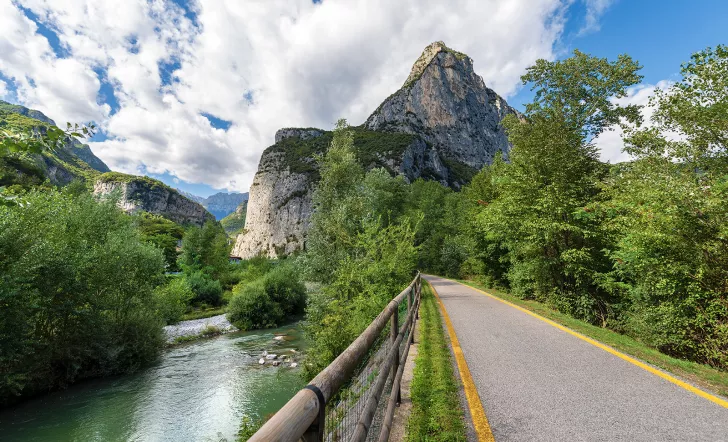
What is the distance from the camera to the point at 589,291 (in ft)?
42.8

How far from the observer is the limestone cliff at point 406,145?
93062mm

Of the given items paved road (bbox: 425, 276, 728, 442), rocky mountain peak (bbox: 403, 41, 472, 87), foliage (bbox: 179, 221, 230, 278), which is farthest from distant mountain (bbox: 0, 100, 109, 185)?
rocky mountain peak (bbox: 403, 41, 472, 87)

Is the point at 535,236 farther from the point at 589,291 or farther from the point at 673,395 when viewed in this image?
the point at 673,395

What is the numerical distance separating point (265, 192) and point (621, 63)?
97.3 metres

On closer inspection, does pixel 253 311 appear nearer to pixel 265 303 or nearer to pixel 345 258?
pixel 265 303

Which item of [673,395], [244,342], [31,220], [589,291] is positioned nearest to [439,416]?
[673,395]

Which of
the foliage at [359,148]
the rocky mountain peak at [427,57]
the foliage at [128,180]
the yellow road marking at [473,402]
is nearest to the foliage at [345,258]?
the yellow road marking at [473,402]

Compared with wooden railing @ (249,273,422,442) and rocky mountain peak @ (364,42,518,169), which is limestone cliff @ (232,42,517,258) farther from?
wooden railing @ (249,273,422,442)

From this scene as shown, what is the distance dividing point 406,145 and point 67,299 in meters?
88.1

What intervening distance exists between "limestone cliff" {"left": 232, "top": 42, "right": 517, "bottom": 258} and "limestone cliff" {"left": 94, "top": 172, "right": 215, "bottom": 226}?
219ft

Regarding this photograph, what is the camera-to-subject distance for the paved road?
3.44 meters

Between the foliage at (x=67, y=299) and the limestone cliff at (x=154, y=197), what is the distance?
467 feet

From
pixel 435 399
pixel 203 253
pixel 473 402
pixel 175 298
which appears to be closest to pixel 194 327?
pixel 175 298

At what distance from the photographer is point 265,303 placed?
87.8 ft
